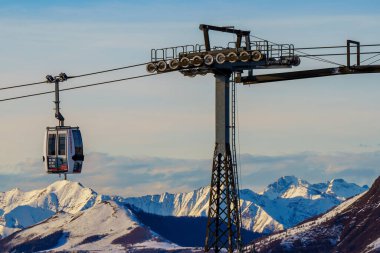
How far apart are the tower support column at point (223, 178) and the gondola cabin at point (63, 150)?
14.2 meters

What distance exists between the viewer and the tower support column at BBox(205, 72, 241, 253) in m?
93.4

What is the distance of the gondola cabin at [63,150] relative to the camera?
10512 centimetres

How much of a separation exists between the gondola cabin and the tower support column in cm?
1418

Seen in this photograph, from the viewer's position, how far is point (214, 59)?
93.4 metres

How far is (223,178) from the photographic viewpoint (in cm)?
9438

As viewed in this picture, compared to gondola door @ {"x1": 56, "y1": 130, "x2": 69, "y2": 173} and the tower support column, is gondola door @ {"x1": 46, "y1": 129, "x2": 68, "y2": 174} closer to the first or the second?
gondola door @ {"x1": 56, "y1": 130, "x2": 69, "y2": 173}

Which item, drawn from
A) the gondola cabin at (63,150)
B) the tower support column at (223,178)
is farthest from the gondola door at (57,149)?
the tower support column at (223,178)

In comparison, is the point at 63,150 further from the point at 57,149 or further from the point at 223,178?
the point at 223,178

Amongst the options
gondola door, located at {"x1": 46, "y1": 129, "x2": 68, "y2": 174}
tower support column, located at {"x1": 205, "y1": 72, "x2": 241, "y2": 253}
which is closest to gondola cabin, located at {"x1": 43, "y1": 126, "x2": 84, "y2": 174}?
gondola door, located at {"x1": 46, "y1": 129, "x2": 68, "y2": 174}

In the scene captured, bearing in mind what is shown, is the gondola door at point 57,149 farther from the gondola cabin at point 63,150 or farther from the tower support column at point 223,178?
the tower support column at point 223,178

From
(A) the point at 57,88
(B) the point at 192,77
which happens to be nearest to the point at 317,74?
(B) the point at 192,77

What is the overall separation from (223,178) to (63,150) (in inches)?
704

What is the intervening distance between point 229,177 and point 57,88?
16457 millimetres

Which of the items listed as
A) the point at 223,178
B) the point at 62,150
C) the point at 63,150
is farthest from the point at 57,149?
the point at 223,178
